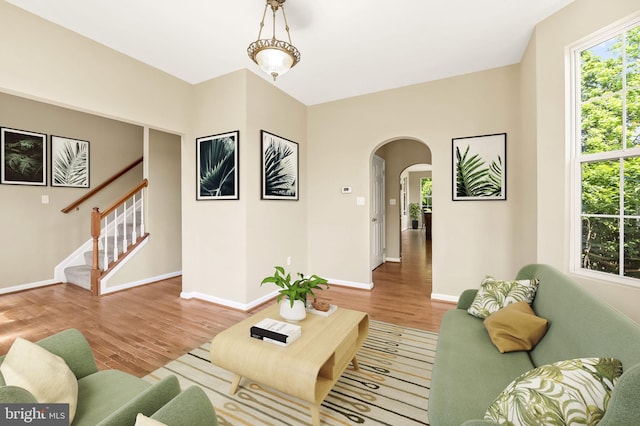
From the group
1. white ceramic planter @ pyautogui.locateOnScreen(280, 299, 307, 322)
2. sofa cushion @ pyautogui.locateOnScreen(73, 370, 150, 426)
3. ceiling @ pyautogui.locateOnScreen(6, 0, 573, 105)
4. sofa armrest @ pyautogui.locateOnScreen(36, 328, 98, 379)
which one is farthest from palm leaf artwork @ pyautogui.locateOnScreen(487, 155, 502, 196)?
sofa armrest @ pyautogui.locateOnScreen(36, 328, 98, 379)

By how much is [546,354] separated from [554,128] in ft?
6.34

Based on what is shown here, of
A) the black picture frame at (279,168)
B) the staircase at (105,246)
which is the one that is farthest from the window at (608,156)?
the staircase at (105,246)

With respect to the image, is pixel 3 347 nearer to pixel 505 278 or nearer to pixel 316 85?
pixel 316 85

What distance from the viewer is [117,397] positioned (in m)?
1.21

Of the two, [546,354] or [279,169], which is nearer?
[546,354]

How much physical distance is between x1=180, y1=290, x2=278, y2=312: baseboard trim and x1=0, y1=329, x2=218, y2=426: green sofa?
6.79 feet

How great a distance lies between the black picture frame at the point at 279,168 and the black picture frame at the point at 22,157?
3.60m

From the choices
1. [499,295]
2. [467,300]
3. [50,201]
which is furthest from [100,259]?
[499,295]

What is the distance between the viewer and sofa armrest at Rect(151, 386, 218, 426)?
0.87 m

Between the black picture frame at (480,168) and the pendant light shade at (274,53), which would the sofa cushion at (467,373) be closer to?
the black picture frame at (480,168)

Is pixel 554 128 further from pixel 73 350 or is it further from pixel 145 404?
pixel 73 350

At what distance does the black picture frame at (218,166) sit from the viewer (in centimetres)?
343

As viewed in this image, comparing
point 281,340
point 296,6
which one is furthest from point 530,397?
point 296,6

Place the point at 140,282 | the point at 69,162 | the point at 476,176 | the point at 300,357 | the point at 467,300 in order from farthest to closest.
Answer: the point at 69,162, the point at 140,282, the point at 476,176, the point at 467,300, the point at 300,357
